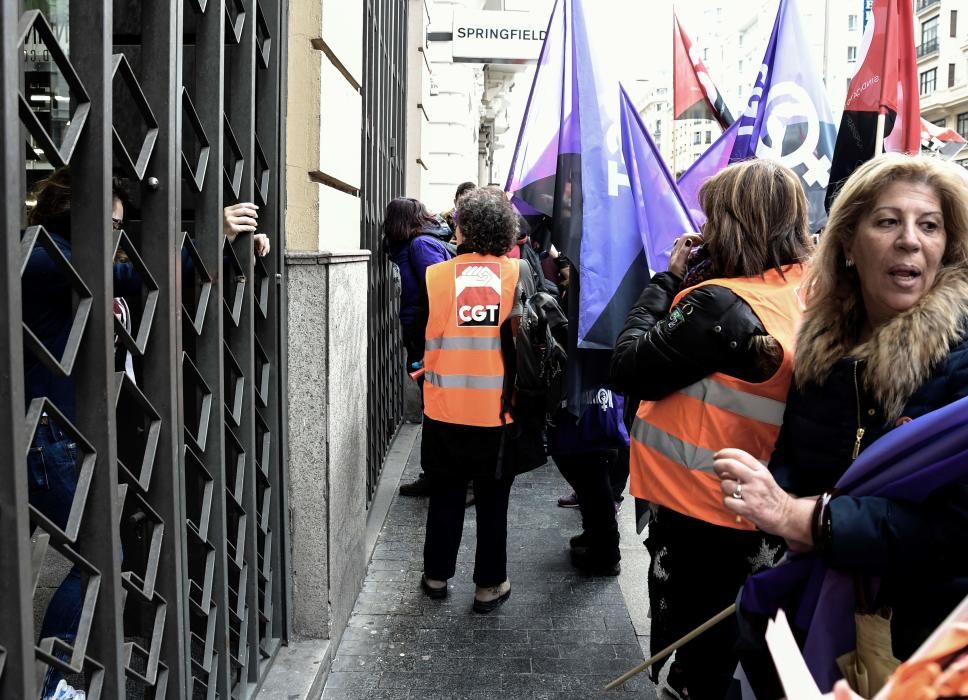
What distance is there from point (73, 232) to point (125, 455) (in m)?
1.36

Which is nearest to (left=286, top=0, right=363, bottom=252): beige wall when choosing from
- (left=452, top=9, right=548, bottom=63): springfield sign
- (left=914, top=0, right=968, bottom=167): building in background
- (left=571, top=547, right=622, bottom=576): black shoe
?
(left=571, top=547, right=622, bottom=576): black shoe

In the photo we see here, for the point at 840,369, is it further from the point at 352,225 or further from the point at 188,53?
the point at 352,225

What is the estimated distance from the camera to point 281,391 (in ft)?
11.4

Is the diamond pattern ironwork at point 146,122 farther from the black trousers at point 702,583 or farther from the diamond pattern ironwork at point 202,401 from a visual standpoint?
the black trousers at point 702,583

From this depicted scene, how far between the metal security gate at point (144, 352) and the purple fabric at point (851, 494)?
1454 mm

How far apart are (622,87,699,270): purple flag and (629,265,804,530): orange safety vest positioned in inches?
42.9

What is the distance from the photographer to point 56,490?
2623 millimetres

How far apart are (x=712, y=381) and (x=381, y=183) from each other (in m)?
4.23

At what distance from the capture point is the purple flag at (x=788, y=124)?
15.7 ft

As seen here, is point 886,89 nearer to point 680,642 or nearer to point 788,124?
point 788,124

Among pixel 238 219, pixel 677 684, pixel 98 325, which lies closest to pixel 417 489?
pixel 677 684

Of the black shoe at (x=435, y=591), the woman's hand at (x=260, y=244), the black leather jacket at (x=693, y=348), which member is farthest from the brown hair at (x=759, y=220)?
the black shoe at (x=435, y=591)

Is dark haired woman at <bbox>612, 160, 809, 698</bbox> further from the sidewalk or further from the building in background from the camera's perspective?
the building in background

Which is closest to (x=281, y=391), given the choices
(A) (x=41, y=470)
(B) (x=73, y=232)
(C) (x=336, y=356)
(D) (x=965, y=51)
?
(C) (x=336, y=356)
